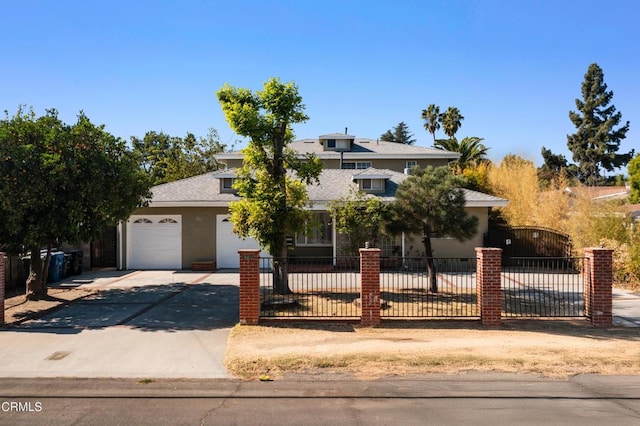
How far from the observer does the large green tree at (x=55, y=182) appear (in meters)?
11.4

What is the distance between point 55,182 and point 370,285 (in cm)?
822

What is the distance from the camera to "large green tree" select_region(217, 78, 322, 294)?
41.3ft

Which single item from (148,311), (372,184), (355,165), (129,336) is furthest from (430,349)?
(355,165)

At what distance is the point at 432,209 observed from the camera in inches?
531

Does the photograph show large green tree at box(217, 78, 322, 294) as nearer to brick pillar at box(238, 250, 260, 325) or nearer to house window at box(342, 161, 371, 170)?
brick pillar at box(238, 250, 260, 325)

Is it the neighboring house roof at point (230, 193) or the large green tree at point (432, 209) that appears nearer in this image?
the large green tree at point (432, 209)

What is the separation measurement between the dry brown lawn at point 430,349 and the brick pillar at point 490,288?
0.27 metres

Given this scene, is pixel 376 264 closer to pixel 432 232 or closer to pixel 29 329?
pixel 432 232

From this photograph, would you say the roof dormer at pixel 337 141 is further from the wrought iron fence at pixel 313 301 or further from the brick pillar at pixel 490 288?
the brick pillar at pixel 490 288

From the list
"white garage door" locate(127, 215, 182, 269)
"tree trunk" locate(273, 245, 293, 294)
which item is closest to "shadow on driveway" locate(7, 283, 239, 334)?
"tree trunk" locate(273, 245, 293, 294)

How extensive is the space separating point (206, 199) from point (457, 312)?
12.3 m

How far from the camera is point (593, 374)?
24.9 ft

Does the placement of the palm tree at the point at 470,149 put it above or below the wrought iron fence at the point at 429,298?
above

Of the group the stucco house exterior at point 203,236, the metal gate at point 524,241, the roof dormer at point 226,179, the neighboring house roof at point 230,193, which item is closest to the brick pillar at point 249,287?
the neighboring house roof at point 230,193
